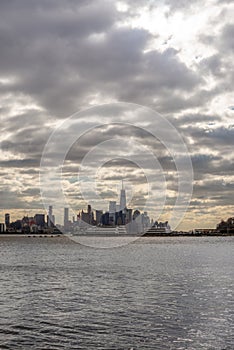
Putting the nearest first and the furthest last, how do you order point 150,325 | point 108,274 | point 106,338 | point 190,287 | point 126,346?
point 126,346 < point 106,338 < point 150,325 < point 190,287 < point 108,274

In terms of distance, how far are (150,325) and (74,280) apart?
39.5 m

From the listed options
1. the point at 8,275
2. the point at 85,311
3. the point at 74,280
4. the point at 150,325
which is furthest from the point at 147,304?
the point at 8,275

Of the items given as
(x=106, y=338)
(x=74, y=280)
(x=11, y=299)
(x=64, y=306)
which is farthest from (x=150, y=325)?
(x=74, y=280)

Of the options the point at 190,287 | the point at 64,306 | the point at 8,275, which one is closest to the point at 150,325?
the point at 64,306

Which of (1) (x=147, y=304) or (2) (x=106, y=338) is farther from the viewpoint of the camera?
(1) (x=147, y=304)

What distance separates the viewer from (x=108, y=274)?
91812mm

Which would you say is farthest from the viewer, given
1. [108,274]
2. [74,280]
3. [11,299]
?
[108,274]

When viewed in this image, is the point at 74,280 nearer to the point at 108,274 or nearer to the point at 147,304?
the point at 108,274

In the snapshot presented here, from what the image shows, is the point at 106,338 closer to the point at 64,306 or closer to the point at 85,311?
the point at 85,311

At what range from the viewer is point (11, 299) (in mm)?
60750

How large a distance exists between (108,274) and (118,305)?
122 ft

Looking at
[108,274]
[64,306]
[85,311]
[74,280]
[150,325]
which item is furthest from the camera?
[108,274]

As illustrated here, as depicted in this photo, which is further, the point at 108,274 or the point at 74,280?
the point at 108,274

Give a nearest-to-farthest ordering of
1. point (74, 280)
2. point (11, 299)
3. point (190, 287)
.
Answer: point (11, 299), point (190, 287), point (74, 280)
